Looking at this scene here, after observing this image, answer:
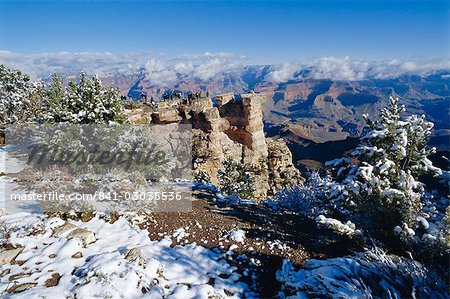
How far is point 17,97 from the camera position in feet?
86.4

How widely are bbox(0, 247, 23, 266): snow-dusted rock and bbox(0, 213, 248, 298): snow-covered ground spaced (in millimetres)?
106

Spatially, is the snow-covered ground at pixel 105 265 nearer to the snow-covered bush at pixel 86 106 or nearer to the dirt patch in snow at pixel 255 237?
the dirt patch in snow at pixel 255 237

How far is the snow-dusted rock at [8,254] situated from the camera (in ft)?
22.9

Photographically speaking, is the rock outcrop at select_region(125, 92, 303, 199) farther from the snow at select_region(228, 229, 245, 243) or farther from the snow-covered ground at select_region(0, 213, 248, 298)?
the snow-covered ground at select_region(0, 213, 248, 298)

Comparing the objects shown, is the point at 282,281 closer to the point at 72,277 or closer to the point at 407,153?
the point at 72,277

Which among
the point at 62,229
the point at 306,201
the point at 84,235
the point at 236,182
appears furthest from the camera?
the point at 236,182

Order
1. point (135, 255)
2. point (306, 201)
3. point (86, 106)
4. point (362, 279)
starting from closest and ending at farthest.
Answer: point (362, 279), point (135, 255), point (86, 106), point (306, 201)

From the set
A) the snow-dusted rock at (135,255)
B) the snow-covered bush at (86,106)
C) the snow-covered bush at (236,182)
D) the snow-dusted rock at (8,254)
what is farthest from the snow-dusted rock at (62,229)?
the snow-covered bush at (236,182)

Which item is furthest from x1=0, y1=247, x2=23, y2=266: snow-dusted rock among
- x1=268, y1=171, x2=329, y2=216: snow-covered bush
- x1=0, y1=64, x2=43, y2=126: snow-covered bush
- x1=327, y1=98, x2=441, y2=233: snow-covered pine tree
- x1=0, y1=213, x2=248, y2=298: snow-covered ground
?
x1=0, y1=64, x2=43, y2=126: snow-covered bush

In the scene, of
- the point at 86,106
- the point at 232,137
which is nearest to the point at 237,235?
the point at 86,106

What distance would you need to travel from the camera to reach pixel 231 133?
134ft

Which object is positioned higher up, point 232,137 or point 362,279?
point 362,279

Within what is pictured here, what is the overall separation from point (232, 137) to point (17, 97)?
25458 mm

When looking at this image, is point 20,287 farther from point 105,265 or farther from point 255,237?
point 255,237
